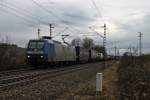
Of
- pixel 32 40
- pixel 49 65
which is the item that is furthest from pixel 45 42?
pixel 49 65

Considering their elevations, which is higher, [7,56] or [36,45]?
[36,45]

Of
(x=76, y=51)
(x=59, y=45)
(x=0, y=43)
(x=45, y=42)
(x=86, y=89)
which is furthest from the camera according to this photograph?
(x=76, y=51)

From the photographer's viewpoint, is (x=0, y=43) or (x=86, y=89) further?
(x=0, y=43)

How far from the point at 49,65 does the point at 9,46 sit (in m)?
5.45

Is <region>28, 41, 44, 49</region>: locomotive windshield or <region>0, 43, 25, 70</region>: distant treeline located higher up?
<region>28, 41, 44, 49</region>: locomotive windshield

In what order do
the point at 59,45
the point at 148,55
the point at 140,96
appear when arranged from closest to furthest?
the point at 140,96
the point at 59,45
the point at 148,55

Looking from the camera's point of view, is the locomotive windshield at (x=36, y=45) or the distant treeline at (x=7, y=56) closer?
the locomotive windshield at (x=36, y=45)

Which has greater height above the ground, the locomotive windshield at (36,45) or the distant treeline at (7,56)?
the locomotive windshield at (36,45)

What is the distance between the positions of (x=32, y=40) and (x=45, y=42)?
157 cm

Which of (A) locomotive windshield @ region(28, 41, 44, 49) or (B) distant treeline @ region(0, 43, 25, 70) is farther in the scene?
(B) distant treeline @ region(0, 43, 25, 70)

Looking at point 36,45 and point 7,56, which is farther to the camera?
point 7,56

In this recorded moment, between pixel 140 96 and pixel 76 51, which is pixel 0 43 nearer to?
pixel 76 51

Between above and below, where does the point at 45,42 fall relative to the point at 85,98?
above

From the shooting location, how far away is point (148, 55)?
176 ft
